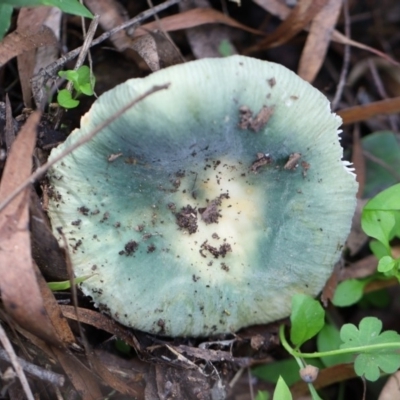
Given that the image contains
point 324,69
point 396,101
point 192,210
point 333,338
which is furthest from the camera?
point 324,69

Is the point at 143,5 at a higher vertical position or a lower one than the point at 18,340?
higher

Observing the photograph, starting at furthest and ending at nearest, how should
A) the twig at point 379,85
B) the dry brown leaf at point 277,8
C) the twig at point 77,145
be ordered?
the twig at point 379,85, the dry brown leaf at point 277,8, the twig at point 77,145

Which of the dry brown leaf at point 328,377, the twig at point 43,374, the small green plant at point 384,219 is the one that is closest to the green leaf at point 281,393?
the dry brown leaf at point 328,377

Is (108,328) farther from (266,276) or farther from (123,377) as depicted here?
(266,276)

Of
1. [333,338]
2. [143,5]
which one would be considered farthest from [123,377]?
[143,5]

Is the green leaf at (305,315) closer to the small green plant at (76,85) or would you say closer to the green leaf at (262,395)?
the green leaf at (262,395)

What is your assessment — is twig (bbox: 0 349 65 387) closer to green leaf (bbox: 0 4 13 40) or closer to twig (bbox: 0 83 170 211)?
twig (bbox: 0 83 170 211)

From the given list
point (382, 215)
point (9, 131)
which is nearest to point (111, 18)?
point (9, 131)
